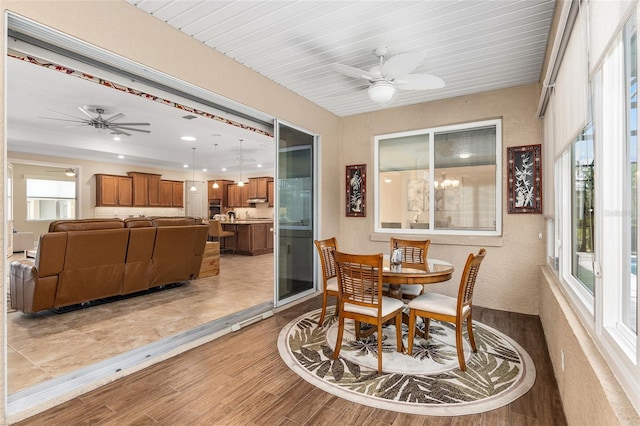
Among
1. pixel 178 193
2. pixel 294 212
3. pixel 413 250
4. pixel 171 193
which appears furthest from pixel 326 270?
pixel 178 193

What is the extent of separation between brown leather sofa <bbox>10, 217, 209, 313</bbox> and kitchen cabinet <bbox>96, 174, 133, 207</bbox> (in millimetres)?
5578

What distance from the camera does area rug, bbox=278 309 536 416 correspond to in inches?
84.2

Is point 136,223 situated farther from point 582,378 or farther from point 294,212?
point 582,378

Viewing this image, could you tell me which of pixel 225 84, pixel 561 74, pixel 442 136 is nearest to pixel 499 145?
pixel 442 136

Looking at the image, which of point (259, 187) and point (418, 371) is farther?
point (259, 187)

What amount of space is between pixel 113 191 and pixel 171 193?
1.92 m

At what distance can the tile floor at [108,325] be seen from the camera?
8.51 ft

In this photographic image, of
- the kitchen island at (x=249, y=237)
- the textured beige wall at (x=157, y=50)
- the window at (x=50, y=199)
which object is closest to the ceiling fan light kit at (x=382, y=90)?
the textured beige wall at (x=157, y=50)

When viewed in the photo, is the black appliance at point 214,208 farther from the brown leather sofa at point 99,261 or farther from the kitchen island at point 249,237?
Answer: the brown leather sofa at point 99,261

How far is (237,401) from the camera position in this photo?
84.3 inches

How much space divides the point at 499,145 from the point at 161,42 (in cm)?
417

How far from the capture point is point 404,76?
288 centimetres

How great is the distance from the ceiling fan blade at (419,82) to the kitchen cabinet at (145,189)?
9.41 metres

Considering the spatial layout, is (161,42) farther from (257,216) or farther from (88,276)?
(257,216)
